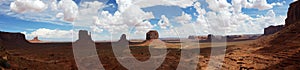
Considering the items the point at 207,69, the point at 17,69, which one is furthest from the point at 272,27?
the point at 17,69

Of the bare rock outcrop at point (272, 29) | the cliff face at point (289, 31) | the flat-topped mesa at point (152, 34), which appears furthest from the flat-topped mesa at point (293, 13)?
the bare rock outcrop at point (272, 29)

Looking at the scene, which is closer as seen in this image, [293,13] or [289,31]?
[289,31]

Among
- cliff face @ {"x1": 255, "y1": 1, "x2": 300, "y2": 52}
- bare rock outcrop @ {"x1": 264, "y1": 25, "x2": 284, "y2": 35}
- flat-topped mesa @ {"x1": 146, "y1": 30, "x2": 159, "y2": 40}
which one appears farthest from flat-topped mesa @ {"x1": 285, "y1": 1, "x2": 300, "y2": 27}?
bare rock outcrop @ {"x1": 264, "y1": 25, "x2": 284, "y2": 35}

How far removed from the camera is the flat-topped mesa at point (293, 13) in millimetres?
62631

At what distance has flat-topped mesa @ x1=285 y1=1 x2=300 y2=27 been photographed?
205 ft

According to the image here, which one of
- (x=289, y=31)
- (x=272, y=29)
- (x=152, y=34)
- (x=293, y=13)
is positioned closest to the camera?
(x=289, y=31)

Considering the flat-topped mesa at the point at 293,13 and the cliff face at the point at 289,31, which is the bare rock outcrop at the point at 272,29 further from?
the cliff face at the point at 289,31

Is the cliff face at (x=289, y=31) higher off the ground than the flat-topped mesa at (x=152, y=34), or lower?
higher

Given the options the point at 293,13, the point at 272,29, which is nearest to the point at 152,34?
the point at 293,13

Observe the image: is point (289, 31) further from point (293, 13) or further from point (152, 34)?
point (152, 34)

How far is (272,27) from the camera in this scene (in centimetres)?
13888

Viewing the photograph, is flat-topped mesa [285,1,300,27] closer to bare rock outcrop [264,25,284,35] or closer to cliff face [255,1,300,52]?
cliff face [255,1,300,52]

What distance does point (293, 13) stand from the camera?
216ft

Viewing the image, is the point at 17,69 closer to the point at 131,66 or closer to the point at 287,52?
the point at 131,66
